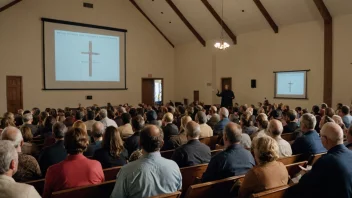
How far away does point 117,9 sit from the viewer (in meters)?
14.0

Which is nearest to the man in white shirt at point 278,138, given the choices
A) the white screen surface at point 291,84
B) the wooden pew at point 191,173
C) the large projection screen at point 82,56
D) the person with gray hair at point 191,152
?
the person with gray hair at point 191,152

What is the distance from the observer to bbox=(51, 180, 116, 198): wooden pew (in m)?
1.98

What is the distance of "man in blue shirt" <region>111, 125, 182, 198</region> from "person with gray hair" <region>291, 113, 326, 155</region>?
6.21ft

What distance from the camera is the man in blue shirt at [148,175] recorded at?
2.09 m

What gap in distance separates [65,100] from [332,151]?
1189cm

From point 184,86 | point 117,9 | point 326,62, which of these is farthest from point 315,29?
point 117,9

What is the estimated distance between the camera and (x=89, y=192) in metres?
2.11

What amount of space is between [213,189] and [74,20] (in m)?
12.1

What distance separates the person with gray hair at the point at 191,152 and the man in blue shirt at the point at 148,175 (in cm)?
75

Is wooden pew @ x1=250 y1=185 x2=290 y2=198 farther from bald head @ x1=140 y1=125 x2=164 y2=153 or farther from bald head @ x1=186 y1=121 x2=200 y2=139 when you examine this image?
bald head @ x1=186 y1=121 x2=200 y2=139

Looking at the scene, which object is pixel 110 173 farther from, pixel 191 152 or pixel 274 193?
pixel 274 193

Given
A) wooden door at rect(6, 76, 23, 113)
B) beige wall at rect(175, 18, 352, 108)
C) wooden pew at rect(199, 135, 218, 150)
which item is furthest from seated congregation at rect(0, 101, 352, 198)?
wooden door at rect(6, 76, 23, 113)

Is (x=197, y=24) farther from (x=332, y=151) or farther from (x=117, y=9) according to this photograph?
(x=332, y=151)

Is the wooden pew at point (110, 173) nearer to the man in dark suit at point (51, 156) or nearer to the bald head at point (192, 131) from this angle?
the man in dark suit at point (51, 156)
